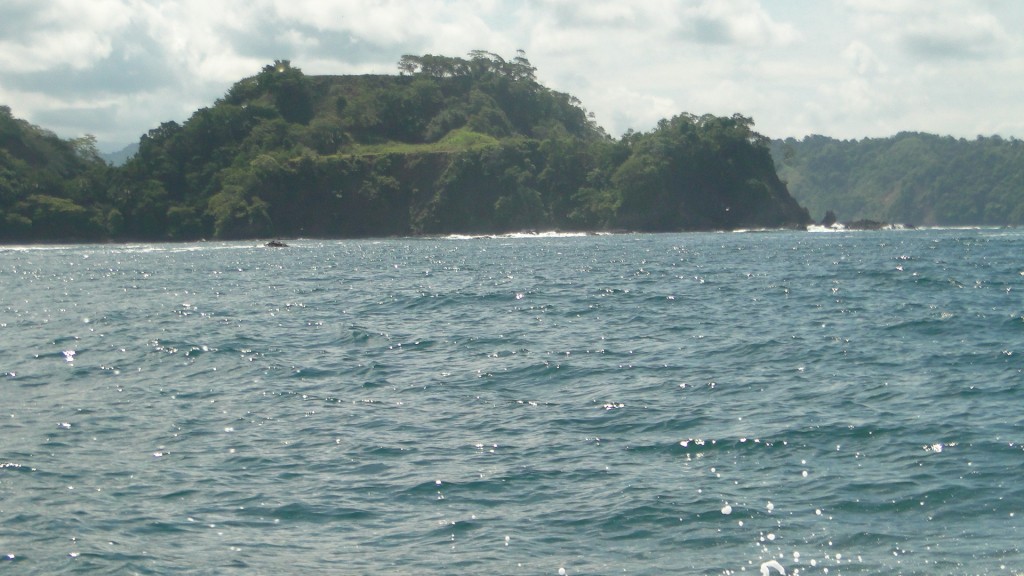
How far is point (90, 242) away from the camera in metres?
114

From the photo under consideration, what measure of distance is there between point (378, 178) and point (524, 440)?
116 metres

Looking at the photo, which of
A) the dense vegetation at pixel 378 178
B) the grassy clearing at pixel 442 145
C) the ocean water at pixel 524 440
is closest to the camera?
the ocean water at pixel 524 440

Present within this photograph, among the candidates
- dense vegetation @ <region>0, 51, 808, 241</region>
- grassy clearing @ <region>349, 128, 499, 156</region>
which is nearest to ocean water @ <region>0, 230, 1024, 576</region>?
dense vegetation @ <region>0, 51, 808, 241</region>

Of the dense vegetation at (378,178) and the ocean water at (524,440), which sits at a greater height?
the dense vegetation at (378,178)

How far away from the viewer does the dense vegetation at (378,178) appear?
119 m

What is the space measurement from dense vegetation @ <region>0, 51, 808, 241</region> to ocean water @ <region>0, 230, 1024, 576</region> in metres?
91.0

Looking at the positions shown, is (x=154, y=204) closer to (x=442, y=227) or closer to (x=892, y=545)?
(x=442, y=227)

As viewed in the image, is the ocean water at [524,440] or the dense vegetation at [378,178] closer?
the ocean water at [524,440]

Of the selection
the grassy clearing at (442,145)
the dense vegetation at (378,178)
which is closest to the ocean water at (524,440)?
the dense vegetation at (378,178)

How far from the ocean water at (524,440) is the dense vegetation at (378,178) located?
91001 mm

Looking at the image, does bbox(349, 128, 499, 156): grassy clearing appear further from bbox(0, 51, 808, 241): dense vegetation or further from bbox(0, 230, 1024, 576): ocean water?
bbox(0, 230, 1024, 576): ocean water

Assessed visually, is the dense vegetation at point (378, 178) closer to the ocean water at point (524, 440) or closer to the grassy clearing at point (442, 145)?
the grassy clearing at point (442, 145)

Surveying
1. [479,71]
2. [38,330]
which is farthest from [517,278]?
[479,71]

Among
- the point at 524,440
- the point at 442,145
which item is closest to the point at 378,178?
the point at 442,145
